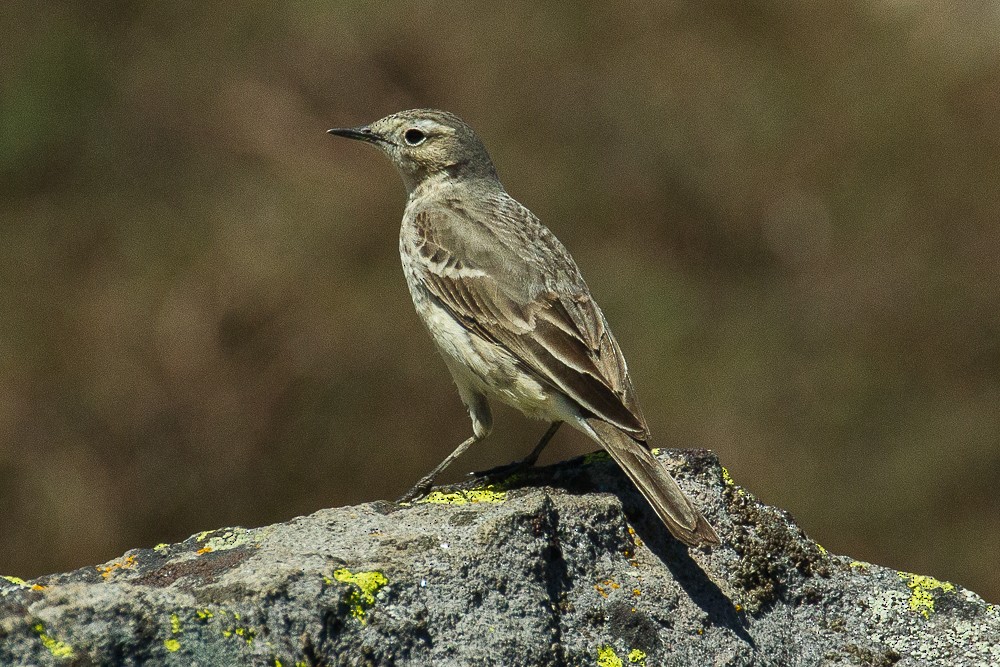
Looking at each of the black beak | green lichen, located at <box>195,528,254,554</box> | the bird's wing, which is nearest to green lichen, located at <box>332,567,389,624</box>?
green lichen, located at <box>195,528,254,554</box>

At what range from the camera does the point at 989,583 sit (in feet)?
37.0

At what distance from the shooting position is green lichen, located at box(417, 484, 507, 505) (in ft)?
17.8

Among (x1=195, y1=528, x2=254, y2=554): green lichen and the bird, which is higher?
the bird

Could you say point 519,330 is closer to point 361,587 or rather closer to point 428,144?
point 428,144

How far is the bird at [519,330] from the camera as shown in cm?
560

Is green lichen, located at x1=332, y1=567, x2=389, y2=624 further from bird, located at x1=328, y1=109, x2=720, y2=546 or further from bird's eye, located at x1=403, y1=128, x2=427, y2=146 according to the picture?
bird's eye, located at x1=403, y1=128, x2=427, y2=146

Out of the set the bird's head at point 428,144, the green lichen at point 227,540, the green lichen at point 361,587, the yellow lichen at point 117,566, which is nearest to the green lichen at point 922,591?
the green lichen at point 361,587

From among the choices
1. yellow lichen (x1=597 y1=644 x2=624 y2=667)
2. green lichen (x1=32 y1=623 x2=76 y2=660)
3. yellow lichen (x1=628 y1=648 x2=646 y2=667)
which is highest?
yellow lichen (x1=628 y1=648 x2=646 y2=667)

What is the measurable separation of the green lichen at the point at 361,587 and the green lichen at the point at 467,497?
104cm

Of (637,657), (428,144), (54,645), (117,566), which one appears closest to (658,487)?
(637,657)

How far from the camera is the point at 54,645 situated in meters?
3.64

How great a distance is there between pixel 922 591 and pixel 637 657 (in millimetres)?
1548

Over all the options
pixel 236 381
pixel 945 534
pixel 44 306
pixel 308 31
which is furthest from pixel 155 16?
pixel 945 534

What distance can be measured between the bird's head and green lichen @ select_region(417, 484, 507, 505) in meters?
2.78
